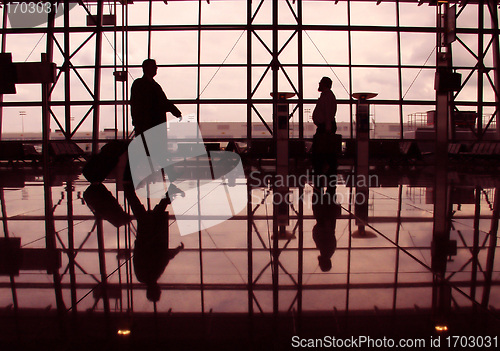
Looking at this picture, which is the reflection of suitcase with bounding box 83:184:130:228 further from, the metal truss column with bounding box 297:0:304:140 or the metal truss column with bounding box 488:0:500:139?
the metal truss column with bounding box 488:0:500:139

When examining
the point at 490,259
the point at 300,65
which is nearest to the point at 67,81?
the point at 300,65

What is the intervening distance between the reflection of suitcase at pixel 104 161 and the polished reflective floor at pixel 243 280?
239 cm

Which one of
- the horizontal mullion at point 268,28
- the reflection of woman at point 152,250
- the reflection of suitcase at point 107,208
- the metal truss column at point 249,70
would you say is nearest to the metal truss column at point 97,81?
the horizontal mullion at point 268,28

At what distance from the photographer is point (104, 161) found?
475 centimetres

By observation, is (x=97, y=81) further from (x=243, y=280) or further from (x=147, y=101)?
(x=243, y=280)

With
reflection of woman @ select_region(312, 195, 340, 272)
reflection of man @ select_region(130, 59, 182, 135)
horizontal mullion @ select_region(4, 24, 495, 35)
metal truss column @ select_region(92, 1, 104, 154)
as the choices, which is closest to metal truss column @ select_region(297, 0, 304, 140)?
horizontal mullion @ select_region(4, 24, 495, 35)

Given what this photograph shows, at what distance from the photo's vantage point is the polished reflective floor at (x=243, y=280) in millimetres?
903

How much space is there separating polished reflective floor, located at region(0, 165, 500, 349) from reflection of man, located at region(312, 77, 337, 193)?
3163 mm

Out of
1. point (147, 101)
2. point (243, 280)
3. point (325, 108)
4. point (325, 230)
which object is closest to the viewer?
point (243, 280)

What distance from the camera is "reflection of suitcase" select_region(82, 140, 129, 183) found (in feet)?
15.3

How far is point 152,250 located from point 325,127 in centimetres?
445

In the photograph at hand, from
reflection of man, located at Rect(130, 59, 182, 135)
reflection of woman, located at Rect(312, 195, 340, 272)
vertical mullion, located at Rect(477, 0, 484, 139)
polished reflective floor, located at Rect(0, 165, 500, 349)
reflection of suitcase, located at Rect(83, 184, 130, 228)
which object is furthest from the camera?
vertical mullion, located at Rect(477, 0, 484, 139)

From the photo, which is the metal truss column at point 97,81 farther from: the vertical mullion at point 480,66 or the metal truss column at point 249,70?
the vertical mullion at point 480,66

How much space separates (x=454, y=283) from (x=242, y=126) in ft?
36.6
